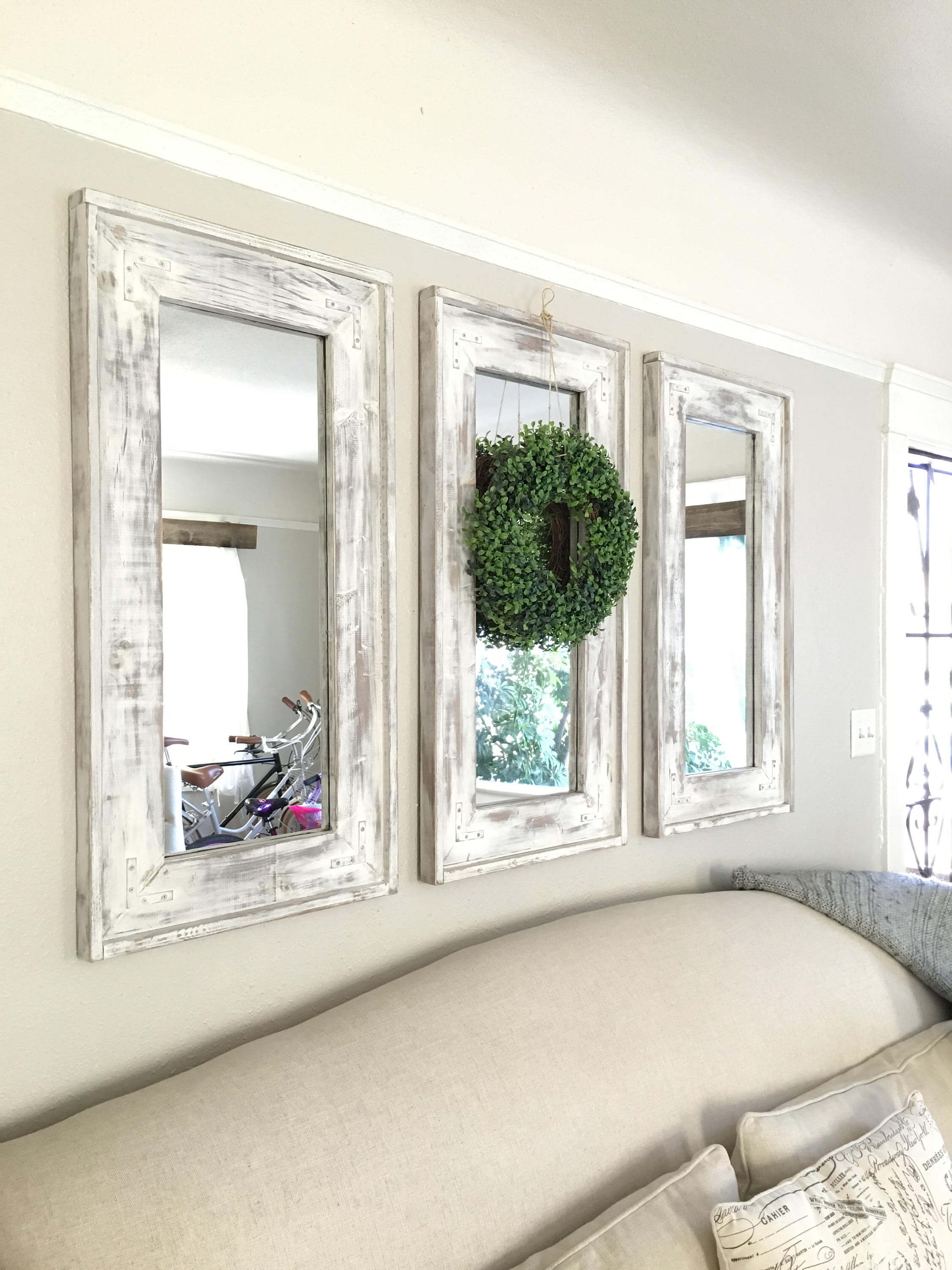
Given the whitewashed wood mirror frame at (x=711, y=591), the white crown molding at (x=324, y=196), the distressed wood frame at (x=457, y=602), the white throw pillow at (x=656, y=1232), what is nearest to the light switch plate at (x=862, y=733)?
the whitewashed wood mirror frame at (x=711, y=591)

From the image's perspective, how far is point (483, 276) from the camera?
165cm

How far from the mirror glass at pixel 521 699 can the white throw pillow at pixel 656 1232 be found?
609mm

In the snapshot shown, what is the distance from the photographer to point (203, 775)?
1292 mm

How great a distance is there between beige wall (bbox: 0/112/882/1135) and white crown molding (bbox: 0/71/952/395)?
0.02m

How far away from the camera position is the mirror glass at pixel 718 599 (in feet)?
6.60

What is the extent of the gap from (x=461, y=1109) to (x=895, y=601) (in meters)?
1.85

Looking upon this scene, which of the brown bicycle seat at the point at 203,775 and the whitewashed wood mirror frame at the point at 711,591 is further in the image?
the whitewashed wood mirror frame at the point at 711,591

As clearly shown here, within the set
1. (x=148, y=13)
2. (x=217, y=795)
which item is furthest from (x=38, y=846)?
(x=148, y=13)

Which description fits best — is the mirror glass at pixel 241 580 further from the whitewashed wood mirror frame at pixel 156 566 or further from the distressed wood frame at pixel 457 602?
the distressed wood frame at pixel 457 602

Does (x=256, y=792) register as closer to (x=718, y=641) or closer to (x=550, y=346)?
(x=550, y=346)

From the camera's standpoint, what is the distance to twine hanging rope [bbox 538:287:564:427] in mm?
1702

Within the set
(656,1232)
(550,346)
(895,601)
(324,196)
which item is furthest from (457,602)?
(895,601)

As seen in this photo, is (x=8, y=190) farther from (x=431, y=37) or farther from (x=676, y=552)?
(x=676, y=552)

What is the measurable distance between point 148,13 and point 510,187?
0.65 metres
